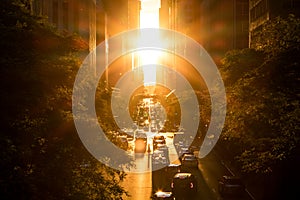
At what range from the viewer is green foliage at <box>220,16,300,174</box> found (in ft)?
70.5

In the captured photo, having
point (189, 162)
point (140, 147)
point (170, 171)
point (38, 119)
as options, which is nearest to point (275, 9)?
point (189, 162)

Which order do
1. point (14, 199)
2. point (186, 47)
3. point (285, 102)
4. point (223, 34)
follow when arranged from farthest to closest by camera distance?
point (186, 47) → point (223, 34) → point (285, 102) → point (14, 199)

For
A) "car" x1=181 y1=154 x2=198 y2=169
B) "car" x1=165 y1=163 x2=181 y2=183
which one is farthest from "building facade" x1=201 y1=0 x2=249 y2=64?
"car" x1=165 y1=163 x2=181 y2=183

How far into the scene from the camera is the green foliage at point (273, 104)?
846 inches

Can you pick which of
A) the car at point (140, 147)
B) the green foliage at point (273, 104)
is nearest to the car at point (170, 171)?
the green foliage at point (273, 104)

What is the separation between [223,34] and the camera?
→ 98.6 meters

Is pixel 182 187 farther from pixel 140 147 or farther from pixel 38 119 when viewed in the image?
pixel 140 147

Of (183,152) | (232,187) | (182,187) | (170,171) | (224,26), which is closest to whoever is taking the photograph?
(232,187)

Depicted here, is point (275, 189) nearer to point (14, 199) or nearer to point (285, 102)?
point (285, 102)

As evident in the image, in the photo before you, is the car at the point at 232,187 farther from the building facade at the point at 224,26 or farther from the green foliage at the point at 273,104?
the building facade at the point at 224,26

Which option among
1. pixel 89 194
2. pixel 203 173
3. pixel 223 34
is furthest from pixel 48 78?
pixel 223 34

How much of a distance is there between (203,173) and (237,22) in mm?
47442

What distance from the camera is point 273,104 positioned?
22.7 metres

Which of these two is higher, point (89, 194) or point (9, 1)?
point (9, 1)
